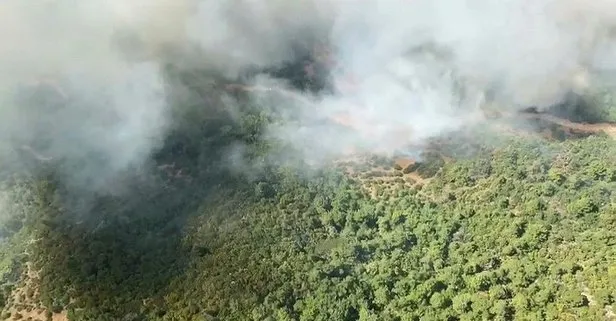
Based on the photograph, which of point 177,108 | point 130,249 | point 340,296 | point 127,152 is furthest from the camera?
point 177,108

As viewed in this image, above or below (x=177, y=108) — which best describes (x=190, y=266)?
below

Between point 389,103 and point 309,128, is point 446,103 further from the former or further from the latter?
point 309,128

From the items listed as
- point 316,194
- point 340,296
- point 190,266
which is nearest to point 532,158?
point 316,194

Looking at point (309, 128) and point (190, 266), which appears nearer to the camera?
point (190, 266)

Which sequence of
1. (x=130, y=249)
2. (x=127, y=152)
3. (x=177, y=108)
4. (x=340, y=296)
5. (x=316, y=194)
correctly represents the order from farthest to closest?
(x=177, y=108) < (x=127, y=152) < (x=316, y=194) < (x=130, y=249) < (x=340, y=296)

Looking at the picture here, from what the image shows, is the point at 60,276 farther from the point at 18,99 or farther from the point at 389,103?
the point at 389,103

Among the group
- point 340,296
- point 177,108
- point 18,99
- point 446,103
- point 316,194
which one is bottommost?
point 340,296
